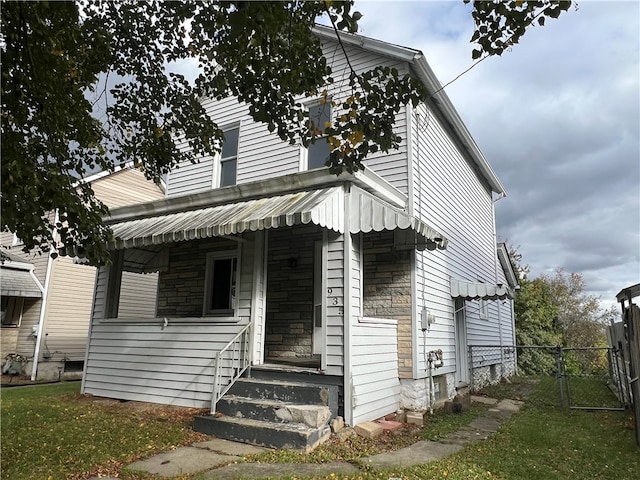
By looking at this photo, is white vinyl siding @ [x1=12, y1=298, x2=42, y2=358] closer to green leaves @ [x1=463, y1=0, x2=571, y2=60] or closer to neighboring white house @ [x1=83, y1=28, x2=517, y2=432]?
neighboring white house @ [x1=83, y1=28, x2=517, y2=432]

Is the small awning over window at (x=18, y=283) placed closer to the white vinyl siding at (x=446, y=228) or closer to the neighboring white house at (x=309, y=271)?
the neighboring white house at (x=309, y=271)

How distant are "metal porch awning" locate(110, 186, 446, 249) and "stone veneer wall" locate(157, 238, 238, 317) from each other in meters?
1.77

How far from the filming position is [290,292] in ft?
29.8

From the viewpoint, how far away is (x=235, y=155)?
1143cm

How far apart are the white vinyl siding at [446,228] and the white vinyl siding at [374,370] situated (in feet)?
1.91

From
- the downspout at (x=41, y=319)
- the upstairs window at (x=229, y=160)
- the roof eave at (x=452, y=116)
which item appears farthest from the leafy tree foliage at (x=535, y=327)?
the downspout at (x=41, y=319)

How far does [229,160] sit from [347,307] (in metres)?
6.54

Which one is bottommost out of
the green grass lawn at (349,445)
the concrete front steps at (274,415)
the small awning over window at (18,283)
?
the green grass lawn at (349,445)

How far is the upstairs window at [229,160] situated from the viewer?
11.4 meters

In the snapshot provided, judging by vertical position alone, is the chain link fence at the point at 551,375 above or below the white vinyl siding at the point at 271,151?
below

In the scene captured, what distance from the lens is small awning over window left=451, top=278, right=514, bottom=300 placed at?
9567 millimetres

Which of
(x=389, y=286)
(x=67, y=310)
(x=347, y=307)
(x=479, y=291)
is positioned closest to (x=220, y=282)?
Answer: (x=389, y=286)

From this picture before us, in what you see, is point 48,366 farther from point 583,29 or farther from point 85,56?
point 583,29

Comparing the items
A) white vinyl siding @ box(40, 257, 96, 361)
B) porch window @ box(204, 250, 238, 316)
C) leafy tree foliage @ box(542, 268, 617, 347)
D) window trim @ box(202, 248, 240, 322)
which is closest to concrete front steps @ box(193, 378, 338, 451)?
window trim @ box(202, 248, 240, 322)
